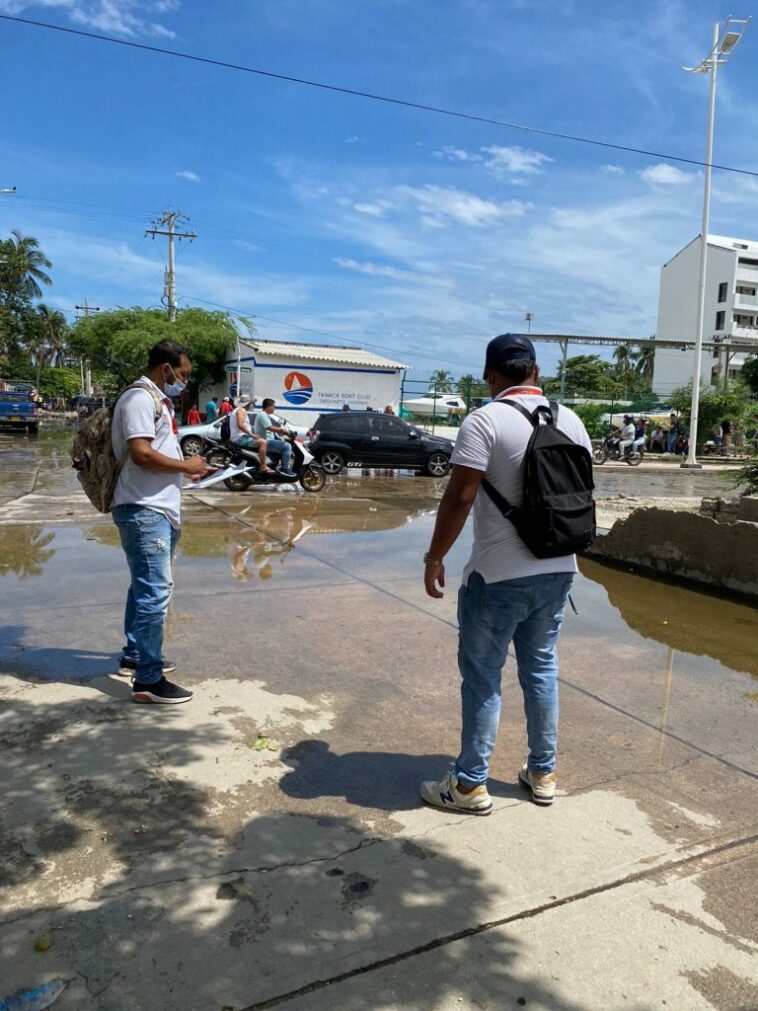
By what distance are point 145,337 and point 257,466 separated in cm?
→ 2355

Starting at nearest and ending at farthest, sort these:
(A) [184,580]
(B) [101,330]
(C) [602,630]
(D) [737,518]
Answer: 1. (C) [602,630]
2. (A) [184,580]
3. (D) [737,518]
4. (B) [101,330]

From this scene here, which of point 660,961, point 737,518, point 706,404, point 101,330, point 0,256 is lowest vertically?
point 660,961

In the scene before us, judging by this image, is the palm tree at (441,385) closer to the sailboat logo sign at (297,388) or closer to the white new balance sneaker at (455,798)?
the sailboat logo sign at (297,388)

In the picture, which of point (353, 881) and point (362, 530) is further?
point (362, 530)

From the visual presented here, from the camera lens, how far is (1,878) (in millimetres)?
2527

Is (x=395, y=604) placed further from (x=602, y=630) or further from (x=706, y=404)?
(x=706, y=404)

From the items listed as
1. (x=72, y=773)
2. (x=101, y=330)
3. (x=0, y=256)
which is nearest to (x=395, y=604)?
(x=72, y=773)

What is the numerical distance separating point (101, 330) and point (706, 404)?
28.1m

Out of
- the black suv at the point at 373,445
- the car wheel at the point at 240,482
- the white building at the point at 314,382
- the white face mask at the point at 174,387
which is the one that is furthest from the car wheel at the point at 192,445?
the white face mask at the point at 174,387

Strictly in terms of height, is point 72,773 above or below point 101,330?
below

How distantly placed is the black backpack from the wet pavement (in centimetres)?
112

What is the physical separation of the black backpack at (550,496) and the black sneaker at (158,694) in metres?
2.08

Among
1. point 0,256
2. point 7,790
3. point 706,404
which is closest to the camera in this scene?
point 7,790

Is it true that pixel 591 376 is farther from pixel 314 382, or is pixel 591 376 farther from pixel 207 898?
pixel 207 898
